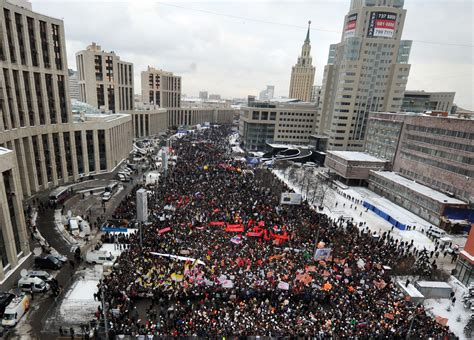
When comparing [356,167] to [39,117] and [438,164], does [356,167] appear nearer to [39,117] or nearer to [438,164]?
[438,164]

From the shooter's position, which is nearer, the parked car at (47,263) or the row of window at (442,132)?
the parked car at (47,263)

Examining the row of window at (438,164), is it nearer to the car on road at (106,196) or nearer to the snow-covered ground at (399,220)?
the snow-covered ground at (399,220)

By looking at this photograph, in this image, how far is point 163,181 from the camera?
4534cm

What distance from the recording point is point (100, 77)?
73000 millimetres

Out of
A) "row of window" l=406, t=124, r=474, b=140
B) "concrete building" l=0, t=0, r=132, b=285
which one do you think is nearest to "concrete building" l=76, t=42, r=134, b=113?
"concrete building" l=0, t=0, r=132, b=285

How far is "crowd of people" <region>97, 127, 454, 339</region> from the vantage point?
17.2 meters

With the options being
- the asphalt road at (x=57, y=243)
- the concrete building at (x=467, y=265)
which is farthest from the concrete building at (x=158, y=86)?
the concrete building at (x=467, y=265)

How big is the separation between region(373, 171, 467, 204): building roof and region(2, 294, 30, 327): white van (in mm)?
47314

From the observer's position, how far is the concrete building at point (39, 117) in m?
31.2

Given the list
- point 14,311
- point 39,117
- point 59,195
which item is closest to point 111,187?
point 59,195

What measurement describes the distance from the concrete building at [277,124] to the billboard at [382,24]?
86.0 ft

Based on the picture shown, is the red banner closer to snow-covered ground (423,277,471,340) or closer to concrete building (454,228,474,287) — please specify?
snow-covered ground (423,277,471,340)

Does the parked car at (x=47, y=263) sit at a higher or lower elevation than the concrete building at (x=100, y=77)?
lower

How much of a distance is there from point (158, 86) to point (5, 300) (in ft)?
378
